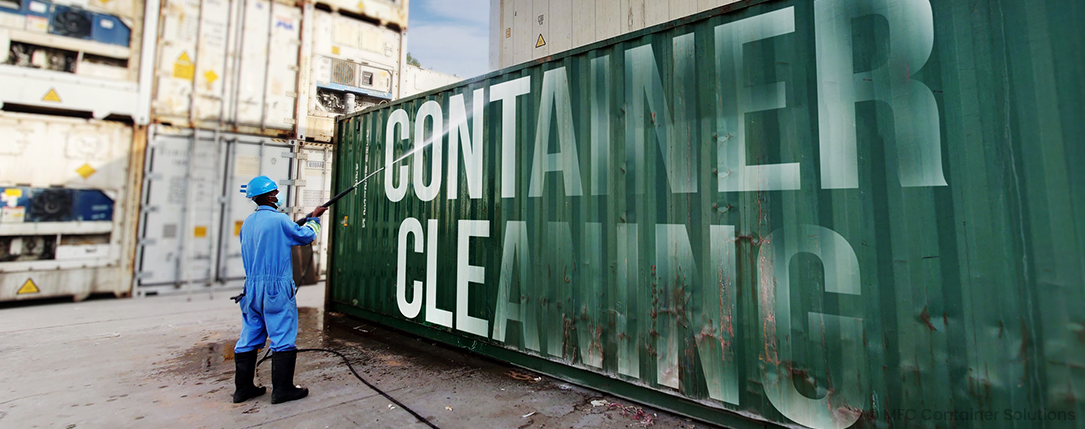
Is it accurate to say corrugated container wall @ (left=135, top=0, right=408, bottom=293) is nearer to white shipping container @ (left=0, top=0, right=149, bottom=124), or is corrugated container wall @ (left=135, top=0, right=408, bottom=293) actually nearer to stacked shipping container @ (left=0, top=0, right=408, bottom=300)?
stacked shipping container @ (left=0, top=0, right=408, bottom=300)

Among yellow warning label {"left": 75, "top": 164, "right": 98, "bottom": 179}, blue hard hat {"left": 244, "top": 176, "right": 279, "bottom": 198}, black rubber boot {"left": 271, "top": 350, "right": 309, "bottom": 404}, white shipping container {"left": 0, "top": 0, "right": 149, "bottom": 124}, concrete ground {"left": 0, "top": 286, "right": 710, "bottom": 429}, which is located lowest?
concrete ground {"left": 0, "top": 286, "right": 710, "bottom": 429}

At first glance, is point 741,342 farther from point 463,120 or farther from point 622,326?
point 463,120

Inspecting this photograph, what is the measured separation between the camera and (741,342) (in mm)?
2934

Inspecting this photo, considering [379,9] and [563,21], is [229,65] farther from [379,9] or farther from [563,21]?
[563,21]

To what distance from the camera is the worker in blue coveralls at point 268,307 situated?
134 inches

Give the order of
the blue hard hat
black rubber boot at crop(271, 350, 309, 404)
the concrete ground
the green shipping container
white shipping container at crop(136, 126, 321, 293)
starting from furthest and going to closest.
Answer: white shipping container at crop(136, 126, 321, 293) < the blue hard hat < black rubber boot at crop(271, 350, 309, 404) < the concrete ground < the green shipping container

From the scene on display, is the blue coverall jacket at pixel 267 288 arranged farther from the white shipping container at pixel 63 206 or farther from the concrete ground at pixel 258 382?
the white shipping container at pixel 63 206

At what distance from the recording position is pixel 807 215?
273cm

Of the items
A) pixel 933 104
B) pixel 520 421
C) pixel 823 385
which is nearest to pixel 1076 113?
pixel 933 104

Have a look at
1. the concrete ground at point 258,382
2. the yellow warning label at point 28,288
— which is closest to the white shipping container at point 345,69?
the yellow warning label at point 28,288

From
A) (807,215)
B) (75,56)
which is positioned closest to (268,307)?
(807,215)

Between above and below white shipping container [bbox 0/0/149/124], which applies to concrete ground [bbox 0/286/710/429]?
below

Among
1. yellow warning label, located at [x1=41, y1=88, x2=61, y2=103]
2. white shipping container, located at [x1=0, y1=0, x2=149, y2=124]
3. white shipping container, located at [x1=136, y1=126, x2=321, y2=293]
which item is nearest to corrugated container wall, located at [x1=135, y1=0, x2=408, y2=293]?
white shipping container, located at [x1=136, y1=126, x2=321, y2=293]

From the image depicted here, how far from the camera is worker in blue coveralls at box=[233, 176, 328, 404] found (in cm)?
341
